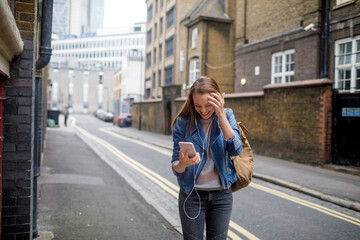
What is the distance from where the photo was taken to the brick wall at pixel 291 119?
11.2m

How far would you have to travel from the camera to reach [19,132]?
3465 millimetres

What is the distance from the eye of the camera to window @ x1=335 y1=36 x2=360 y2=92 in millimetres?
13078

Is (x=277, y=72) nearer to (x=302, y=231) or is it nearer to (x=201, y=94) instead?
(x=302, y=231)

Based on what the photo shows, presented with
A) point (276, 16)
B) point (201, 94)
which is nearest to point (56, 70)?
point (276, 16)

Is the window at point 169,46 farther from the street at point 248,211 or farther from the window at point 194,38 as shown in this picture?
the street at point 248,211

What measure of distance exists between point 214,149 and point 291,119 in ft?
35.6

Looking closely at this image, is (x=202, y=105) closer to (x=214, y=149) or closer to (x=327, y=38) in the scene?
(x=214, y=149)

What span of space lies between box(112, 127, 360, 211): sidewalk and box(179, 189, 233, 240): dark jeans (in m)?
5.29

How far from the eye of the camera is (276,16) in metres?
18.0

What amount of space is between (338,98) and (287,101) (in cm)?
207

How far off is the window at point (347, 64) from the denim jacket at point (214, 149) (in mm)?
12007

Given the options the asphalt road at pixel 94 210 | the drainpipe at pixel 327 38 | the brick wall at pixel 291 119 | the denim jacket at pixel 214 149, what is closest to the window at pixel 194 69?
the brick wall at pixel 291 119

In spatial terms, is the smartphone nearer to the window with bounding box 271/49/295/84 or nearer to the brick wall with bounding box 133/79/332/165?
the brick wall with bounding box 133/79/332/165

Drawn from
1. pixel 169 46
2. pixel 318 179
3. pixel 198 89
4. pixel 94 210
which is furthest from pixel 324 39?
pixel 169 46
